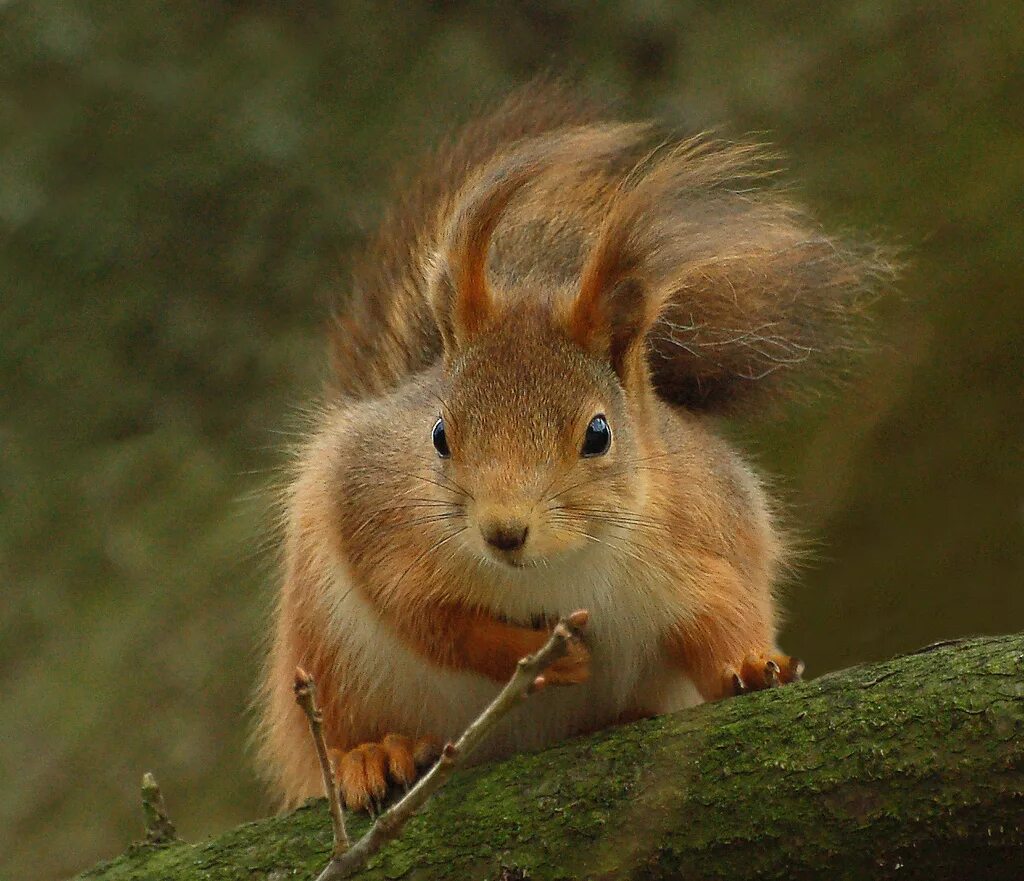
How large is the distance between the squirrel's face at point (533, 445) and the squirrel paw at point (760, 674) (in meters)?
0.27

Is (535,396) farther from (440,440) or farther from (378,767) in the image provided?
(378,767)

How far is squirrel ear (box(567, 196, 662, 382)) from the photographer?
6.28 feet

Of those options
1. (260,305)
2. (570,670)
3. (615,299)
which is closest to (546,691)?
(570,670)

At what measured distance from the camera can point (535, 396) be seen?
1.79 m

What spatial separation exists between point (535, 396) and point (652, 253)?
0.95 ft

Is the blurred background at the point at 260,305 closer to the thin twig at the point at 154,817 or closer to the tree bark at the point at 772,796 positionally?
the thin twig at the point at 154,817

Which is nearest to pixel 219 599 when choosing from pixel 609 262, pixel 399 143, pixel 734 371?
pixel 399 143

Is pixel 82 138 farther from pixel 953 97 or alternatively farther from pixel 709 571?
pixel 709 571

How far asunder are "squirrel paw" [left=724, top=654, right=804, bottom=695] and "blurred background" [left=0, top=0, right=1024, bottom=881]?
1.13 m

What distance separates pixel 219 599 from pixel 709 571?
7.01 feet

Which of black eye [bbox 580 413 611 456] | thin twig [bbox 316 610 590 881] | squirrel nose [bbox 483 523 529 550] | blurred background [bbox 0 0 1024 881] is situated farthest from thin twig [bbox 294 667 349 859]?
blurred background [bbox 0 0 1024 881]

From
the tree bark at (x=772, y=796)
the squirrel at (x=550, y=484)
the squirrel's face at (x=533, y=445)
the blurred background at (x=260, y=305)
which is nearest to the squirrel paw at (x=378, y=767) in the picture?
the squirrel at (x=550, y=484)

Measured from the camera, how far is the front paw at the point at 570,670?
70.2 inches

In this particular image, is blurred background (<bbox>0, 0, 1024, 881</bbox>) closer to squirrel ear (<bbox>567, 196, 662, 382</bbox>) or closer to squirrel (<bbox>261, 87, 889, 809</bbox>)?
squirrel (<bbox>261, 87, 889, 809</bbox>)
